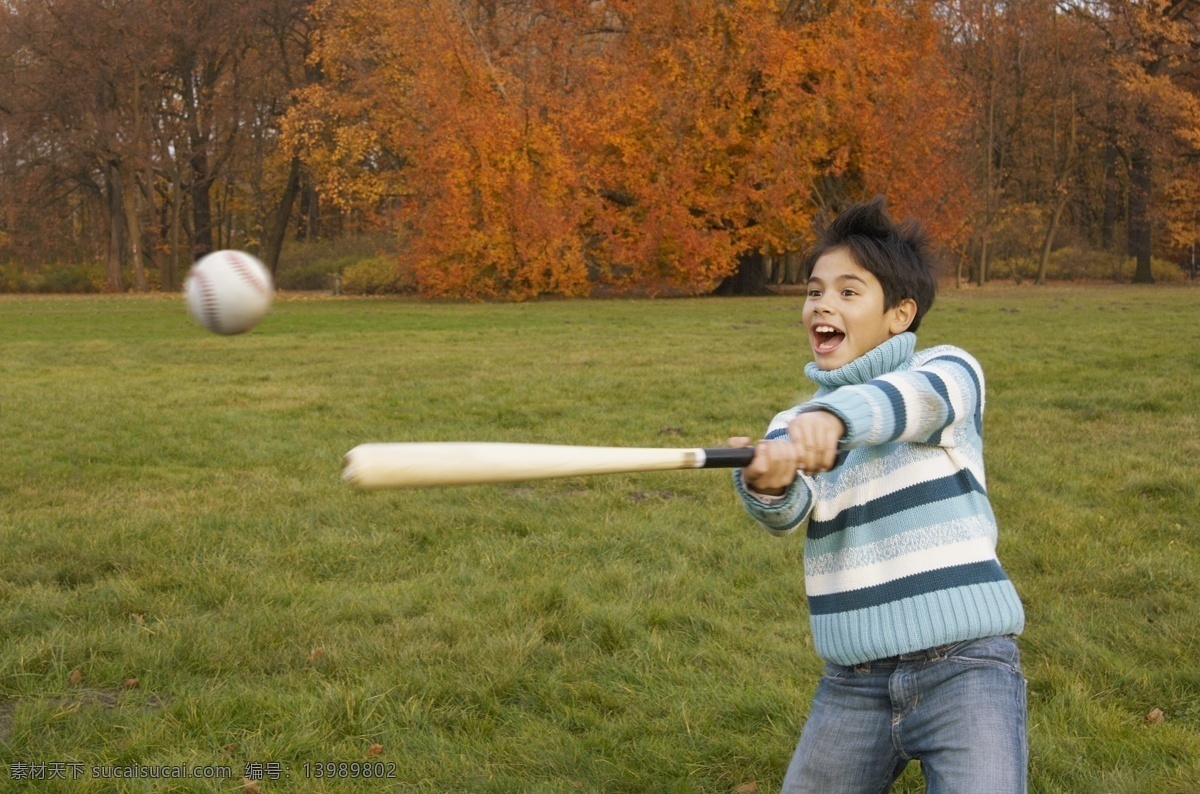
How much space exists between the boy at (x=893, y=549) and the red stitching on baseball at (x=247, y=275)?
2.19 meters

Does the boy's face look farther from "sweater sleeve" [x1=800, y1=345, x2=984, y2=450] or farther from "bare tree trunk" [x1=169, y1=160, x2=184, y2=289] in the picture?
"bare tree trunk" [x1=169, y1=160, x2=184, y2=289]

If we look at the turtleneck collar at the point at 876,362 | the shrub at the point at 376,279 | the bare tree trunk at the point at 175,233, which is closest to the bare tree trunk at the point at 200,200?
the bare tree trunk at the point at 175,233

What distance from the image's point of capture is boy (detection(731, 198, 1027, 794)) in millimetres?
2285

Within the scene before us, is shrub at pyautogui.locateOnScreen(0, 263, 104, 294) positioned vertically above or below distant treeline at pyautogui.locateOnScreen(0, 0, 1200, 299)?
below

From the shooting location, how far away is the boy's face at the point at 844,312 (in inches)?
104

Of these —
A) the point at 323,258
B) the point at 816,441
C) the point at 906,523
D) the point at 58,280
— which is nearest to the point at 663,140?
the point at 323,258

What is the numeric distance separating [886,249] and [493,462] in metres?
1.13

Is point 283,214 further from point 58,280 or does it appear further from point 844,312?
point 844,312

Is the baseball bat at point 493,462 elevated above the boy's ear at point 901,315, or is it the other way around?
the boy's ear at point 901,315

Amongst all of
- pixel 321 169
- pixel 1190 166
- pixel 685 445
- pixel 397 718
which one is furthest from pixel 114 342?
pixel 1190 166

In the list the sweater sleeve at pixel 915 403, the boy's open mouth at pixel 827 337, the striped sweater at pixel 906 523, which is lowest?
the striped sweater at pixel 906 523

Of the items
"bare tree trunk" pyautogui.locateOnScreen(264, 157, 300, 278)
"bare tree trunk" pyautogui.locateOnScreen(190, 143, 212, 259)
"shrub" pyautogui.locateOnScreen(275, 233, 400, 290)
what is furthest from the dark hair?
"bare tree trunk" pyautogui.locateOnScreen(264, 157, 300, 278)

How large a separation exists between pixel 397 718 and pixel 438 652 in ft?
1.69

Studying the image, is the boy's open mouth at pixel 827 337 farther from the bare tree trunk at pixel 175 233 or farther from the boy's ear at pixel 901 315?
the bare tree trunk at pixel 175 233
